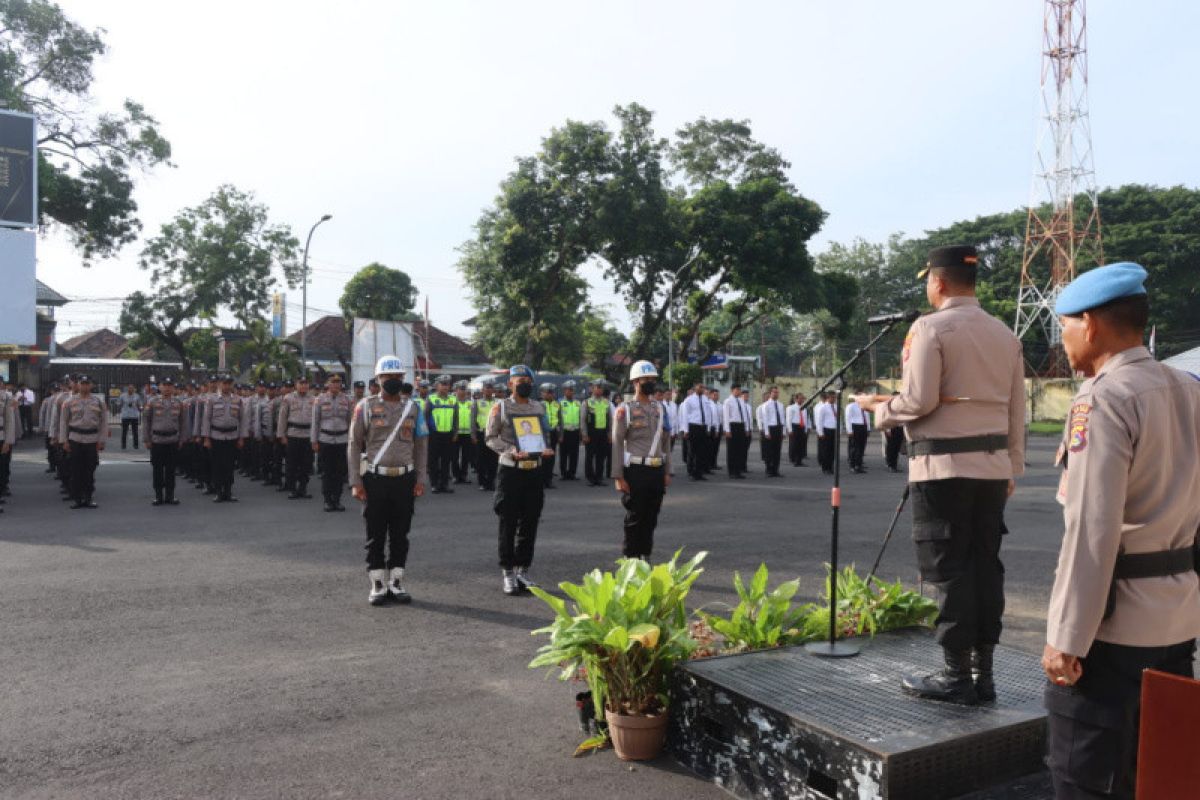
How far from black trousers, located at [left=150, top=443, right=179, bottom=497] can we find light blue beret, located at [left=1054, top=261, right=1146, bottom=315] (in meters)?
13.8

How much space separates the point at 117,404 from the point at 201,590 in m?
30.7

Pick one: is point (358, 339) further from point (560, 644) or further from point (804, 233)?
point (560, 644)

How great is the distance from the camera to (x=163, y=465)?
13609 mm

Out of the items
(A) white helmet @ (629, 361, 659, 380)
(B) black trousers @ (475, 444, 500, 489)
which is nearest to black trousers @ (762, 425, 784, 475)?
(B) black trousers @ (475, 444, 500, 489)

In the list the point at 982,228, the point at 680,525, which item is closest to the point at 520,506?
the point at 680,525

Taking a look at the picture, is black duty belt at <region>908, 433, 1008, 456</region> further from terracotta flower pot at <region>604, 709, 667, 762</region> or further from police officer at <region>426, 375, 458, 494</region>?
police officer at <region>426, 375, 458, 494</region>

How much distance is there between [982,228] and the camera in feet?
190

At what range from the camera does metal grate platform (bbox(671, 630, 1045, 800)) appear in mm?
3234

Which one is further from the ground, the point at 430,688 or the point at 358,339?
the point at 358,339

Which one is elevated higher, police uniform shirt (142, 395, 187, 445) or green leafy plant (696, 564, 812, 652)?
police uniform shirt (142, 395, 187, 445)

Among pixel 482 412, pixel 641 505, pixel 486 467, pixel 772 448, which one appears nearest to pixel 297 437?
pixel 486 467

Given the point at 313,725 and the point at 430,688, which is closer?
the point at 313,725

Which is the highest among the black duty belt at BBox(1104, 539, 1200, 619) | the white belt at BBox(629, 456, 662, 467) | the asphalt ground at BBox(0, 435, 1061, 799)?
the black duty belt at BBox(1104, 539, 1200, 619)

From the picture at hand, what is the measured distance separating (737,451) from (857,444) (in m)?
2.87
